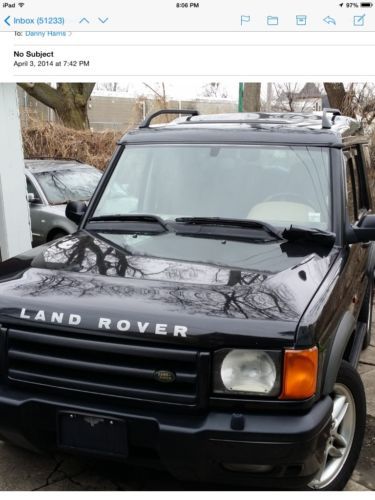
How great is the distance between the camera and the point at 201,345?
2.38m

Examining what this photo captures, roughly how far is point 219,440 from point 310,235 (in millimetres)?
1384

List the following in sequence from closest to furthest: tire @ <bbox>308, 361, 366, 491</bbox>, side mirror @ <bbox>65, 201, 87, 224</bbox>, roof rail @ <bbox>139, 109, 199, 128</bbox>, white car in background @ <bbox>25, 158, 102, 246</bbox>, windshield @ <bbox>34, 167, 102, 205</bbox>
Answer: tire @ <bbox>308, 361, 366, 491</bbox>
side mirror @ <bbox>65, 201, 87, 224</bbox>
roof rail @ <bbox>139, 109, 199, 128</bbox>
white car in background @ <bbox>25, 158, 102, 246</bbox>
windshield @ <bbox>34, 167, 102, 205</bbox>

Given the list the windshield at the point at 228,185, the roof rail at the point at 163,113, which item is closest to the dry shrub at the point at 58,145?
the roof rail at the point at 163,113

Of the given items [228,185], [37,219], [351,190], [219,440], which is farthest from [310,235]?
[37,219]

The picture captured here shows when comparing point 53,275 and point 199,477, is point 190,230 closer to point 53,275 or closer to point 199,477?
point 53,275

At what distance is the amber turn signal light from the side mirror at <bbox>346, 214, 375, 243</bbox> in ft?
3.68

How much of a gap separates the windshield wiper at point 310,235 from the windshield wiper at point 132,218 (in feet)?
2.53

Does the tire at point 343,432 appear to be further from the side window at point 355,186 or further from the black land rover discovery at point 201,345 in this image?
the side window at point 355,186

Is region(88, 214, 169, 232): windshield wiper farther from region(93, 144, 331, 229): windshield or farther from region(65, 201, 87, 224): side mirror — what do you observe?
region(65, 201, 87, 224): side mirror

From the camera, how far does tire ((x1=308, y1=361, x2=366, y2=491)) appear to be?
283 centimetres

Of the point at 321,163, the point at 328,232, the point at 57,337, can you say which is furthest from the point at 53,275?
the point at 321,163

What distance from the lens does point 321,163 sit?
359 centimetres

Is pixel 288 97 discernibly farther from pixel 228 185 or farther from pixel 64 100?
pixel 228 185

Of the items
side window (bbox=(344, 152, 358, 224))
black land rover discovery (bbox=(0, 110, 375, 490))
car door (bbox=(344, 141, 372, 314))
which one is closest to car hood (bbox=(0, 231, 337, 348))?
black land rover discovery (bbox=(0, 110, 375, 490))
